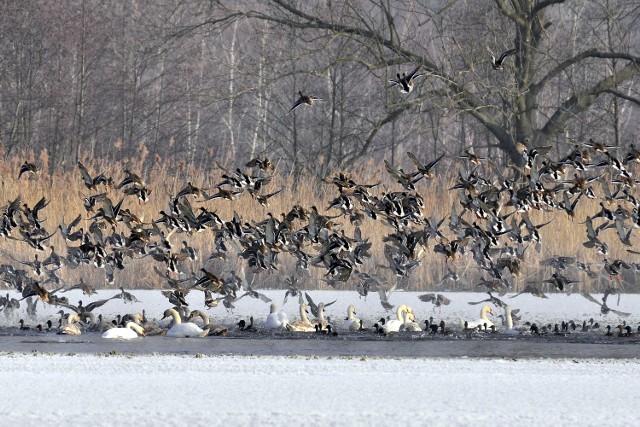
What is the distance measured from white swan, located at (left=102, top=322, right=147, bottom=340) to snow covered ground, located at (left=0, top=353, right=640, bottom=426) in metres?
2.22

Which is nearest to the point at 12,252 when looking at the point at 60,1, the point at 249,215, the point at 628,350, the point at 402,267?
the point at 249,215

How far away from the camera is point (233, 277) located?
13.2 m

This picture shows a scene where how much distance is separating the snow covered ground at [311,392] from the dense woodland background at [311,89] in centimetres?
717

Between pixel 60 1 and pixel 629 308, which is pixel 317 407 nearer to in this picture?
pixel 629 308

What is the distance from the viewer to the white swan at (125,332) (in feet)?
37.0

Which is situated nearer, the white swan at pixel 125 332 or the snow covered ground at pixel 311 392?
the snow covered ground at pixel 311 392

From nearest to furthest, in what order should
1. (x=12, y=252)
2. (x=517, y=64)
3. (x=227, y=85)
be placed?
(x=12, y=252)
(x=517, y=64)
(x=227, y=85)

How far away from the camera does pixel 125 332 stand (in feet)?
A: 37.1

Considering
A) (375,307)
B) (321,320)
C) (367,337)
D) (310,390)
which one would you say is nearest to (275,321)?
(321,320)

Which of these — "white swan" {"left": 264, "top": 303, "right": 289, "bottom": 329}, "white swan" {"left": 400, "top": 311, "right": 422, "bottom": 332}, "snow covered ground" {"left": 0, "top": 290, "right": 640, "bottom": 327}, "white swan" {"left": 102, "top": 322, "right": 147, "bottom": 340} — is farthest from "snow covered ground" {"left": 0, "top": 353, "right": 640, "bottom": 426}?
"snow covered ground" {"left": 0, "top": 290, "right": 640, "bottom": 327}

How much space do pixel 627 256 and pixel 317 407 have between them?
10.6 metres

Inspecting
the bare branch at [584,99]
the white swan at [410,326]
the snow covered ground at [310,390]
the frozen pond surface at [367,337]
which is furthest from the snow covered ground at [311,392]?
the bare branch at [584,99]

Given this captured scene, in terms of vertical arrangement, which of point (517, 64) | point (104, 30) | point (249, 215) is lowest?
point (249, 215)

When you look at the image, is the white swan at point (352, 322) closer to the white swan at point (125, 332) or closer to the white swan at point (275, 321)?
the white swan at point (275, 321)
